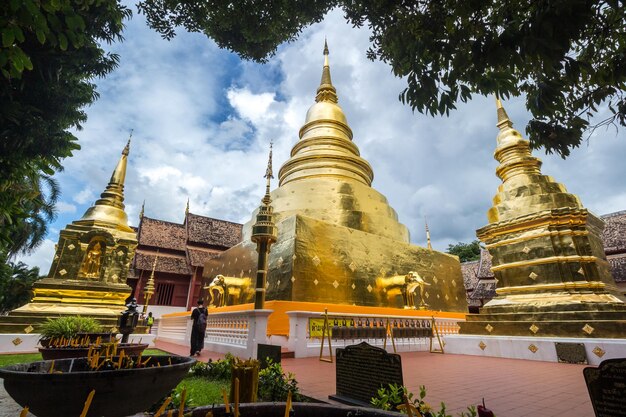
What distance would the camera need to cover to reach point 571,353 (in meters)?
5.96

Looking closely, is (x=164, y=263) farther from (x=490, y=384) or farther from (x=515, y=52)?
(x=515, y=52)

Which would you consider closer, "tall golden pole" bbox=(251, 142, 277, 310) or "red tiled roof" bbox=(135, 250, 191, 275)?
"tall golden pole" bbox=(251, 142, 277, 310)

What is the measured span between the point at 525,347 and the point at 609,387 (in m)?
5.58

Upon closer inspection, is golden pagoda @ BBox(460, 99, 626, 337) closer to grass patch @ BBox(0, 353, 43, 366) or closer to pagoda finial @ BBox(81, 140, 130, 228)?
grass patch @ BBox(0, 353, 43, 366)

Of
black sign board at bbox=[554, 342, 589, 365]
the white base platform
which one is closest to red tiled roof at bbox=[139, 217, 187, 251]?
the white base platform

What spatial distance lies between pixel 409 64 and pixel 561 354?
6060 mm

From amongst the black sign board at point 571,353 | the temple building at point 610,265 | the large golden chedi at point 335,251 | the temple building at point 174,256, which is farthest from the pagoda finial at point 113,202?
the temple building at point 610,265

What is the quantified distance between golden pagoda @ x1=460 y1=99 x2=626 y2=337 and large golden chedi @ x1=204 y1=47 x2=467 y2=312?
109 inches

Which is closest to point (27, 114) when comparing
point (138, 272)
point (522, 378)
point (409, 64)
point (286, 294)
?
point (409, 64)

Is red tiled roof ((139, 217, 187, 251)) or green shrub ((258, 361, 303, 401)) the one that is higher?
red tiled roof ((139, 217, 187, 251))

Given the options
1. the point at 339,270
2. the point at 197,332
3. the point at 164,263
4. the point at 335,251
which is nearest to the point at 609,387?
the point at 197,332

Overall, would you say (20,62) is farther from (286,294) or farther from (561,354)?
(561,354)

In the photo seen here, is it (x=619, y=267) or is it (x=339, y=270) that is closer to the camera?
(x=339, y=270)

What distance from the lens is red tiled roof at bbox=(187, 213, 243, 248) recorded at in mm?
24375
